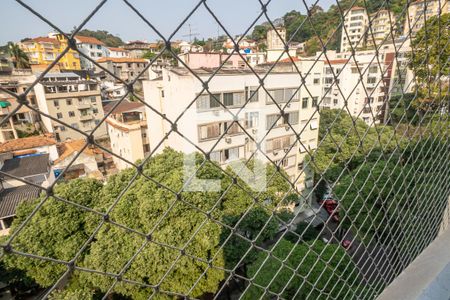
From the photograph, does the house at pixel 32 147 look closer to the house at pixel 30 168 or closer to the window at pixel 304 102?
the house at pixel 30 168

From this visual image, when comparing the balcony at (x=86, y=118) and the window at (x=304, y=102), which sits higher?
the window at (x=304, y=102)

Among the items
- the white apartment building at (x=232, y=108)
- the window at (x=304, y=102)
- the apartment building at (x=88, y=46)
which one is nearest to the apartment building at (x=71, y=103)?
the white apartment building at (x=232, y=108)

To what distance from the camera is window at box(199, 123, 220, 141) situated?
430 centimetres

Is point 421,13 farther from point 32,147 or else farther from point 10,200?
point 32,147

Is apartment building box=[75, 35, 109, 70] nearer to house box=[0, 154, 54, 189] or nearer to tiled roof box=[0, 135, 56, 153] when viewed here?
house box=[0, 154, 54, 189]

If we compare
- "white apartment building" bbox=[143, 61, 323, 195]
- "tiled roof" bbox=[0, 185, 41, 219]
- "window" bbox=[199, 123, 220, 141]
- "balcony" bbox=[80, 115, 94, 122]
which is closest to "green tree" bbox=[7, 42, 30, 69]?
"balcony" bbox=[80, 115, 94, 122]

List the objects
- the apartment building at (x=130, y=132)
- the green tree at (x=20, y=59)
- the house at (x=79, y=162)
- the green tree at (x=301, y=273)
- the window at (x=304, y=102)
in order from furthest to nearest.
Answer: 1. the green tree at (x=20, y=59)
2. the apartment building at (x=130, y=132)
3. the house at (x=79, y=162)
4. the window at (x=304, y=102)
5. the green tree at (x=301, y=273)

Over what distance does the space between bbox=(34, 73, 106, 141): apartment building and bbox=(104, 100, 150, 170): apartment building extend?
2.28 ft

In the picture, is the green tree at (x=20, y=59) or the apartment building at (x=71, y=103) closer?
the apartment building at (x=71, y=103)

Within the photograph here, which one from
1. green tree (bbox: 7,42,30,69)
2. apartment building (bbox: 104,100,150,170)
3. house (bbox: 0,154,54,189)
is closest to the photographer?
house (bbox: 0,154,54,189)

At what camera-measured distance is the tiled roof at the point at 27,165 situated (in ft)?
17.7

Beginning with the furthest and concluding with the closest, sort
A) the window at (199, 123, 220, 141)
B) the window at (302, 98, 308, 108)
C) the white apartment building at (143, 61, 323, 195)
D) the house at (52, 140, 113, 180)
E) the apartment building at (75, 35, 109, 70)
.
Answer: the house at (52, 140, 113, 180)
the window at (302, 98, 308, 108)
the window at (199, 123, 220, 141)
the white apartment building at (143, 61, 323, 195)
the apartment building at (75, 35, 109, 70)

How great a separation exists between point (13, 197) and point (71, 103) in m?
3.53

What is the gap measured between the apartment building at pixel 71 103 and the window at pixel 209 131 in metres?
4.05
